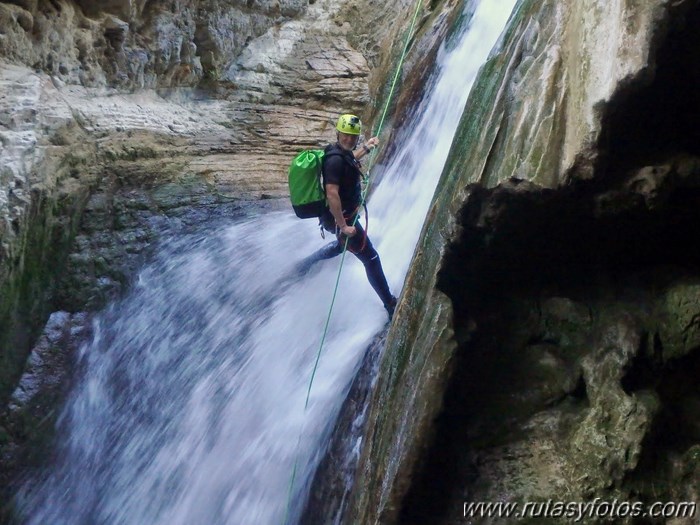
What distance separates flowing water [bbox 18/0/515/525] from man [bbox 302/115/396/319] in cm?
47

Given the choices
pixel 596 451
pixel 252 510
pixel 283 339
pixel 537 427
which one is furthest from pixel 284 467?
pixel 596 451

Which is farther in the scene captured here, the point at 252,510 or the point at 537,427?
the point at 252,510

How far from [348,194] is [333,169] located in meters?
0.27

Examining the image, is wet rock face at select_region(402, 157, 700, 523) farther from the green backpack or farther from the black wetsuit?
the green backpack

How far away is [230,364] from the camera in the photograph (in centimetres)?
569

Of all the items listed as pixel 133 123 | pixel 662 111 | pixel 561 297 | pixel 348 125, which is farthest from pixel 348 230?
pixel 133 123

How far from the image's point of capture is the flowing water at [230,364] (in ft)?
16.5

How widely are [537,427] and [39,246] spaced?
442 centimetres

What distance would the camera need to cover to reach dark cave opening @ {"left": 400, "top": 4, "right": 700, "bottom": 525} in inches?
135

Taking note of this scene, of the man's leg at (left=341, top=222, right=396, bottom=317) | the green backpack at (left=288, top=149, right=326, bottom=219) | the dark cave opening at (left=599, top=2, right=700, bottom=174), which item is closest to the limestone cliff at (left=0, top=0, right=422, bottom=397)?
the green backpack at (left=288, top=149, right=326, bottom=219)

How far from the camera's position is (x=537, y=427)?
3705mm

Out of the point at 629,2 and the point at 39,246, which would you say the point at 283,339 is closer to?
the point at 39,246

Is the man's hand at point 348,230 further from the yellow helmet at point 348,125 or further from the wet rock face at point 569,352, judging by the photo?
Answer: the wet rock face at point 569,352

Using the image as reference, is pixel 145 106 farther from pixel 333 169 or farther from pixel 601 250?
pixel 601 250
